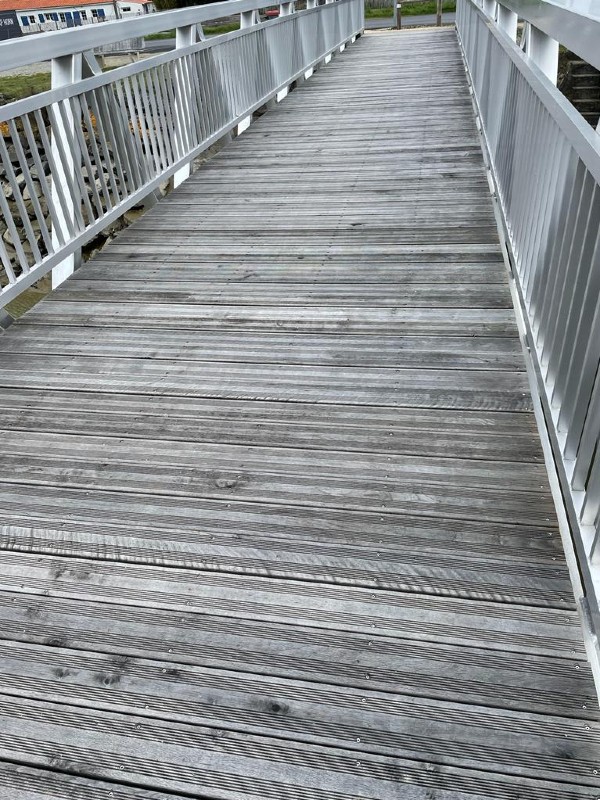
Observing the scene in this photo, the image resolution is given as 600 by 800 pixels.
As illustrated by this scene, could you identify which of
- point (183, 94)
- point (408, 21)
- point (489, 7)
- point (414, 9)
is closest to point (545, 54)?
point (183, 94)

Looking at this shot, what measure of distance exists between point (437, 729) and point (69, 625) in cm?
84

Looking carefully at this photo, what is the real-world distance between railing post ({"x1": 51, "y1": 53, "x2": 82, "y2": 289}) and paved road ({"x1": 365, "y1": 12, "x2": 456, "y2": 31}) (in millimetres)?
22290

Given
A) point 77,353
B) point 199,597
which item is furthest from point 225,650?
point 77,353

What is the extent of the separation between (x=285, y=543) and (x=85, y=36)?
2.74 m

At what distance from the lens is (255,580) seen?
64.3 inches

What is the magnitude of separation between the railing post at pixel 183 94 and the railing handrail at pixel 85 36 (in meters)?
0.09

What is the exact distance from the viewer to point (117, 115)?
3.75 meters

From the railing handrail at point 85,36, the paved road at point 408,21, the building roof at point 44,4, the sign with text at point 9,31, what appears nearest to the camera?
the railing handrail at point 85,36

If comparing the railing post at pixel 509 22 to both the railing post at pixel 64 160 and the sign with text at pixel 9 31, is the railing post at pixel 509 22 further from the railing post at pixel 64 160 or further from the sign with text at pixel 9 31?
the sign with text at pixel 9 31

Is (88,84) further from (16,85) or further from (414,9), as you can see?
(414,9)

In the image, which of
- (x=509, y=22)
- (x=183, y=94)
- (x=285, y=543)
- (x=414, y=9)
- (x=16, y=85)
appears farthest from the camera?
(x=414, y=9)

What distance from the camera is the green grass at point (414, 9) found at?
87.0ft

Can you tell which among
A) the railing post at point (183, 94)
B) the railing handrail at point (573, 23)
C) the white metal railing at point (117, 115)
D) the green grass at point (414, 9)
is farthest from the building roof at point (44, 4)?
the railing handrail at point (573, 23)

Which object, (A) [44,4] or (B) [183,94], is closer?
(B) [183,94]
